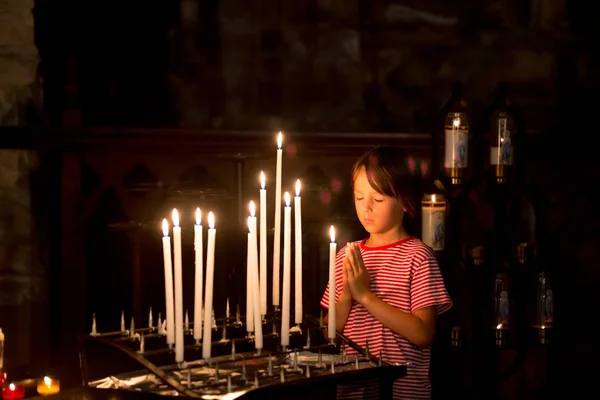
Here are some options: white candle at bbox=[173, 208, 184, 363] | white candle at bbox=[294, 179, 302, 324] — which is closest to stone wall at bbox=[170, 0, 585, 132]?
white candle at bbox=[294, 179, 302, 324]

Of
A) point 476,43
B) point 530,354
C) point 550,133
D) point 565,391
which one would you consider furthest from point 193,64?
point 565,391

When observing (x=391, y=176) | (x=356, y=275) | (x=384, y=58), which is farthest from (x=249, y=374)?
(x=384, y=58)

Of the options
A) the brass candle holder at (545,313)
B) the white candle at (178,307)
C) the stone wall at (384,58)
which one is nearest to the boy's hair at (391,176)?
the white candle at (178,307)

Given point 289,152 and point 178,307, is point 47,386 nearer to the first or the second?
point 289,152

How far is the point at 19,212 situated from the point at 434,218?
239cm

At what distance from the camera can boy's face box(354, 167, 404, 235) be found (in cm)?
357

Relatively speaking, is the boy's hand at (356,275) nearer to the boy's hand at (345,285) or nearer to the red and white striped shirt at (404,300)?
the boy's hand at (345,285)

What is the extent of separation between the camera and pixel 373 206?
3.58 metres

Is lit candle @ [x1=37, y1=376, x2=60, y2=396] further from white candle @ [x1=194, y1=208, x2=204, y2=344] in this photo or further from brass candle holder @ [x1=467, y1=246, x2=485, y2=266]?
brass candle holder @ [x1=467, y1=246, x2=485, y2=266]

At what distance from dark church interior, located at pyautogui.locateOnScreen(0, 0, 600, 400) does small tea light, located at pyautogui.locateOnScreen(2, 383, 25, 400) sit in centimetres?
39

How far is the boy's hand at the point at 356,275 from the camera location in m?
3.43

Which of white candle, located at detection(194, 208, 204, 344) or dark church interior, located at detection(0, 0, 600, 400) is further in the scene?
dark church interior, located at detection(0, 0, 600, 400)

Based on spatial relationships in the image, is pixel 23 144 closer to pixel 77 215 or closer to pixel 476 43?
pixel 77 215

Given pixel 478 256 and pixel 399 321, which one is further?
pixel 478 256
